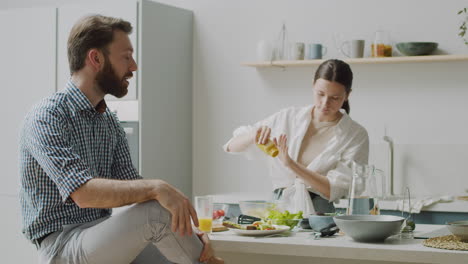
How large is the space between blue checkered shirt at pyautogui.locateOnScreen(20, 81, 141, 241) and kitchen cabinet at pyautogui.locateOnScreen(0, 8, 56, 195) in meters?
2.44

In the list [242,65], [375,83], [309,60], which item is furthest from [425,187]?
[242,65]

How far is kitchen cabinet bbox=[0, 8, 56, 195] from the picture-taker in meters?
4.73

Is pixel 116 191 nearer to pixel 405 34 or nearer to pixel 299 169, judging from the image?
pixel 299 169

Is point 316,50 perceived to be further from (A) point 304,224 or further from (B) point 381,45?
(A) point 304,224

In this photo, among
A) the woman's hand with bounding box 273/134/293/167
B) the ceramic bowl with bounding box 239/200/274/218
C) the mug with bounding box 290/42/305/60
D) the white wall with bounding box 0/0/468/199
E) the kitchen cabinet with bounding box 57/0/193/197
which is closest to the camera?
the ceramic bowl with bounding box 239/200/274/218

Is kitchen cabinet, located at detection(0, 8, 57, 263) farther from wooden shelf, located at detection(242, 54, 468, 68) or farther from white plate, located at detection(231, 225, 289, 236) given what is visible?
white plate, located at detection(231, 225, 289, 236)

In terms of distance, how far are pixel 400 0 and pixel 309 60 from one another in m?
0.68

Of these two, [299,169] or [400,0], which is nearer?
[299,169]

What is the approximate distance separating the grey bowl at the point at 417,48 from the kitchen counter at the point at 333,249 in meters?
2.08

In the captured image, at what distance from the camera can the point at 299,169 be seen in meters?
3.20

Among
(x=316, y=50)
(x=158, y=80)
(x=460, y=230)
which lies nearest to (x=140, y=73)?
(x=158, y=80)

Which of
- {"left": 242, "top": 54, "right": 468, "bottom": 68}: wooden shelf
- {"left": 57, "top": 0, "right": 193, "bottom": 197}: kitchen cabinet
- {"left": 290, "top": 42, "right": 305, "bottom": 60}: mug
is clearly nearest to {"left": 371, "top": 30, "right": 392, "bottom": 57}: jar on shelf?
{"left": 242, "top": 54, "right": 468, "bottom": 68}: wooden shelf

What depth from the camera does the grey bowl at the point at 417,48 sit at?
4285mm

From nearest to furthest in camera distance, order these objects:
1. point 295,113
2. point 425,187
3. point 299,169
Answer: point 299,169 < point 295,113 < point 425,187
